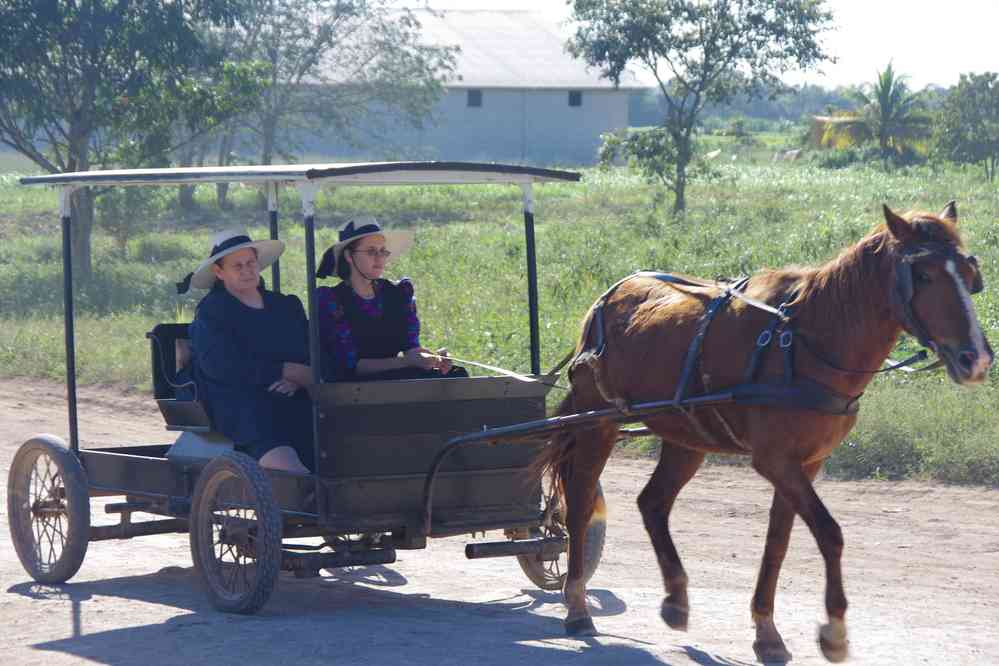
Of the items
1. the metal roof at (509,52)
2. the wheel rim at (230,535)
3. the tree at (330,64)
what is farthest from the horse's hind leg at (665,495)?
the metal roof at (509,52)

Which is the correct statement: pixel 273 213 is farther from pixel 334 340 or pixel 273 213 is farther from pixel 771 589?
pixel 771 589

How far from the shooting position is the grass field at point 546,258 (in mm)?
10734

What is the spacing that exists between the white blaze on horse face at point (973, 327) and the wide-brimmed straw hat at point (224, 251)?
11.1ft

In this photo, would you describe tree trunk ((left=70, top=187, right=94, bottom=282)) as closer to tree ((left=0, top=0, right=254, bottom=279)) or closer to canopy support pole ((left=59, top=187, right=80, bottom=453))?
tree ((left=0, top=0, right=254, bottom=279))

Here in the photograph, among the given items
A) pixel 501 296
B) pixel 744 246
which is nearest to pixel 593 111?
pixel 744 246

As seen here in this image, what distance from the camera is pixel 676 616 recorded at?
6.39m

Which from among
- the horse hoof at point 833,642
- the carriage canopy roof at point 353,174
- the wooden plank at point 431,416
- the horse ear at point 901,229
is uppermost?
the carriage canopy roof at point 353,174

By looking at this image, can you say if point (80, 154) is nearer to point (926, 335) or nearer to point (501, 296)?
point (501, 296)

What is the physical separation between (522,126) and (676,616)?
4581cm

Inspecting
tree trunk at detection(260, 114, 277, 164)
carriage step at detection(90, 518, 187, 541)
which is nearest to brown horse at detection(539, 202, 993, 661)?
carriage step at detection(90, 518, 187, 541)

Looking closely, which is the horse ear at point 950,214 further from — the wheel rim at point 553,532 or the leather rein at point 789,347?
the wheel rim at point 553,532

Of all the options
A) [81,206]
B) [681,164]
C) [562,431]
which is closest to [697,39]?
[681,164]

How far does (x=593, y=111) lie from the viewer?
51.5 meters

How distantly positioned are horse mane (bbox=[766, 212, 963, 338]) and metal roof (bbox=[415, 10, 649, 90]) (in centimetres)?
4310
